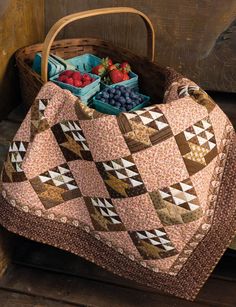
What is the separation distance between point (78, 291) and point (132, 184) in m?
0.39

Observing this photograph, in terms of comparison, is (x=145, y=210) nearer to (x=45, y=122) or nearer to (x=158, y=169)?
(x=158, y=169)

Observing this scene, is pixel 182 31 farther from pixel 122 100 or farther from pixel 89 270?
pixel 89 270

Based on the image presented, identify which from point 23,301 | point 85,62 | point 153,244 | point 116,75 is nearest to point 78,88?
point 116,75

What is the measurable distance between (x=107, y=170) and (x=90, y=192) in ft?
0.33

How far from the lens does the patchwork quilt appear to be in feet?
3.33

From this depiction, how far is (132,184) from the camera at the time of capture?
3.37ft

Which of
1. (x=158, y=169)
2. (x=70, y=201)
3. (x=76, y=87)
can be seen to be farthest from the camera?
(x=76, y=87)

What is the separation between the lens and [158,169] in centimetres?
101

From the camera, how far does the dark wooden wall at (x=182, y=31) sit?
1.47 metres

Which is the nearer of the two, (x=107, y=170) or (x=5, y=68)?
(x=107, y=170)

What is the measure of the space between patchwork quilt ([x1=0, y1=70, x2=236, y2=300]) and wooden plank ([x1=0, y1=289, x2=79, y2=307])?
15 cm

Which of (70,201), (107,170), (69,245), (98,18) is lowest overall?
(69,245)

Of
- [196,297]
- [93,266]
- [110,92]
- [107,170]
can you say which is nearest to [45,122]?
[107,170]

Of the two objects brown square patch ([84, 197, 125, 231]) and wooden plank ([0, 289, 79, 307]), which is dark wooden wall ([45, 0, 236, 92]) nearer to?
brown square patch ([84, 197, 125, 231])
